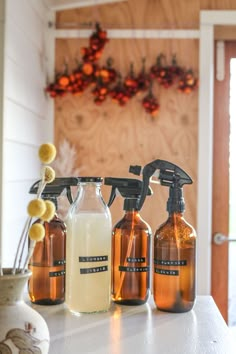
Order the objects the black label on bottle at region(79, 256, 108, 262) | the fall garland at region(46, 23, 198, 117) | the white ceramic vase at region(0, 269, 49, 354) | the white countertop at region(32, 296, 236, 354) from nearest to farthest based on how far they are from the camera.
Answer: the white ceramic vase at region(0, 269, 49, 354) → the white countertop at region(32, 296, 236, 354) → the black label on bottle at region(79, 256, 108, 262) → the fall garland at region(46, 23, 198, 117)

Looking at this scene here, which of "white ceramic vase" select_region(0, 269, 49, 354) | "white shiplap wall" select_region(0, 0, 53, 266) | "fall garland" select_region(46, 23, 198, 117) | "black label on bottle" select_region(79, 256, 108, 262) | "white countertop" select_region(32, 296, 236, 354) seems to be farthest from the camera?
"fall garland" select_region(46, 23, 198, 117)

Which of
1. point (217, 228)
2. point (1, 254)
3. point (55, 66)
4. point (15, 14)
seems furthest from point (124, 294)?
point (55, 66)

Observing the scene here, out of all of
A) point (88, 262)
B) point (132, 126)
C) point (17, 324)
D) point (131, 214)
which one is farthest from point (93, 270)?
point (132, 126)

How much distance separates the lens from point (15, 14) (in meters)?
1.82

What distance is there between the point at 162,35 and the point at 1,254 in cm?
132

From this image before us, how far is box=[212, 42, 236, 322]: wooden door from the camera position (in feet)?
7.88

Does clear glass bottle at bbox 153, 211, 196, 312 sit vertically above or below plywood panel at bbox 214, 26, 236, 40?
below

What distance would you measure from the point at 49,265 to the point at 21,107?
41.4 inches

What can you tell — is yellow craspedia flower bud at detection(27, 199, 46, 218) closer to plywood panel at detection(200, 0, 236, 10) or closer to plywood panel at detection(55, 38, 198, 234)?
plywood panel at detection(55, 38, 198, 234)

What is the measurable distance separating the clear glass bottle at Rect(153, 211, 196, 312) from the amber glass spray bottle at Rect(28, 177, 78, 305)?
21 centimetres

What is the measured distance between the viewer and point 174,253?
38.7 inches

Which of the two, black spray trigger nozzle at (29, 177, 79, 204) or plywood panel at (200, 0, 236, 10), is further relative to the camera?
plywood panel at (200, 0, 236, 10)

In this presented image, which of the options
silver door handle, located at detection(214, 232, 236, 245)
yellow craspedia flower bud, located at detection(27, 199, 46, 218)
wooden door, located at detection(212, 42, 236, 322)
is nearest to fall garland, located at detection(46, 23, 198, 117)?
wooden door, located at detection(212, 42, 236, 322)

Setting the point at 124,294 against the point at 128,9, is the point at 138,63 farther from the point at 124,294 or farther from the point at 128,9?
the point at 124,294
